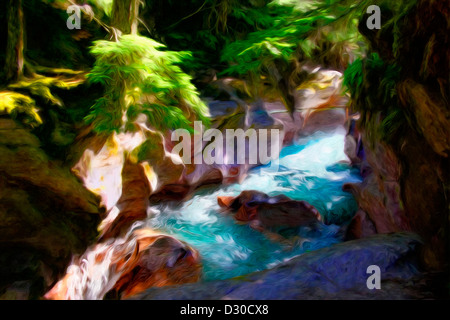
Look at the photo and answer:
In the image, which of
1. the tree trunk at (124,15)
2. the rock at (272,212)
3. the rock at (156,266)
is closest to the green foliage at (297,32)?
the tree trunk at (124,15)

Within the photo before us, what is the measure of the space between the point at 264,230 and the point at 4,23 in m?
4.77

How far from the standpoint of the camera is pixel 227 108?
641 centimetres

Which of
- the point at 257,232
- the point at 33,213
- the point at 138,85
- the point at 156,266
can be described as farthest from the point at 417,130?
the point at 33,213

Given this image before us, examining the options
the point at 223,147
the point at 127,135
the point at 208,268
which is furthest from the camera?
the point at 223,147

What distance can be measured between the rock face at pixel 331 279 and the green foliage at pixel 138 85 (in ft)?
6.67

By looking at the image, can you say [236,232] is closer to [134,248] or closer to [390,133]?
[134,248]

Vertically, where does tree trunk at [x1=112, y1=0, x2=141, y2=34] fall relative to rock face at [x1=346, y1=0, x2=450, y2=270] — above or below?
above

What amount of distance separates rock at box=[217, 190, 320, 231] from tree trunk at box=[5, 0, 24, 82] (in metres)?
3.99

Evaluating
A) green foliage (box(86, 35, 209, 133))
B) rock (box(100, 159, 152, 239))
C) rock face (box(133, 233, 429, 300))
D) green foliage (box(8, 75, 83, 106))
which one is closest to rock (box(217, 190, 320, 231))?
rock (box(100, 159, 152, 239))

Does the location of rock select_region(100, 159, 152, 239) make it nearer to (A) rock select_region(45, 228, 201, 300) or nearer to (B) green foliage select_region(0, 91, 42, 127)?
(A) rock select_region(45, 228, 201, 300)

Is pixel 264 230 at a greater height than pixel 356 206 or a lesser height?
lesser

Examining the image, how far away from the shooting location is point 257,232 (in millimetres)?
5250

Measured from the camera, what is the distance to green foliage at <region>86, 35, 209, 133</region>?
3.10 metres

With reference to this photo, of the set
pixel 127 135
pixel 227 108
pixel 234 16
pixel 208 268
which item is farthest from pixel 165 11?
pixel 208 268
